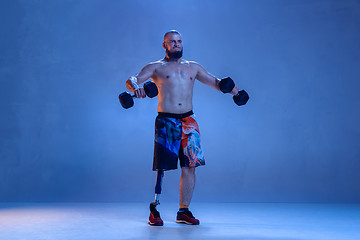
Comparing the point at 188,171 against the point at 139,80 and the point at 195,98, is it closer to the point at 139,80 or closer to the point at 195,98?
the point at 139,80

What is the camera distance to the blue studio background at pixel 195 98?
228 inches

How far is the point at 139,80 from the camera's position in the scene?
13.3ft

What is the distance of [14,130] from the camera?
5781 millimetres

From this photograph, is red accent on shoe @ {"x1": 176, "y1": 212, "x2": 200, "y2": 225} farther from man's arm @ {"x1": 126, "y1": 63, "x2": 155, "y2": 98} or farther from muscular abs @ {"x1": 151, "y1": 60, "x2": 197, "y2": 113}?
man's arm @ {"x1": 126, "y1": 63, "x2": 155, "y2": 98}

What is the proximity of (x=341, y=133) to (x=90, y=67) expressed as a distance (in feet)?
9.68

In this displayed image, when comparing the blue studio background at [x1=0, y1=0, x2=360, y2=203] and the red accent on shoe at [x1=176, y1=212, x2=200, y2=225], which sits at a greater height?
the blue studio background at [x1=0, y1=0, x2=360, y2=203]

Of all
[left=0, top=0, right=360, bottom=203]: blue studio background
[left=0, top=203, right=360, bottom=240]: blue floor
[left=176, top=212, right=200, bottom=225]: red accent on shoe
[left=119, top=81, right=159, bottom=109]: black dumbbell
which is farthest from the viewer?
[left=0, top=0, right=360, bottom=203]: blue studio background

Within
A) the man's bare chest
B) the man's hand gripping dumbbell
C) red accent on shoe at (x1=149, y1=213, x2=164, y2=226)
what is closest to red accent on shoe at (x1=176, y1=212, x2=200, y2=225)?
red accent on shoe at (x1=149, y1=213, x2=164, y2=226)

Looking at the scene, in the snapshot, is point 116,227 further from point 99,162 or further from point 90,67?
point 90,67

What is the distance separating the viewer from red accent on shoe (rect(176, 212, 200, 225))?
3.94 metres

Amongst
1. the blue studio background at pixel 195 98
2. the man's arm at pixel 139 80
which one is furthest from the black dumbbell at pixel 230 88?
the blue studio background at pixel 195 98

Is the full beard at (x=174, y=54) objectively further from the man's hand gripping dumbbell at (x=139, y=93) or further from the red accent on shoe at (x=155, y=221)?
the red accent on shoe at (x=155, y=221)

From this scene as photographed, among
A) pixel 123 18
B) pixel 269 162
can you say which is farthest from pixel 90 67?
pixel 269 162

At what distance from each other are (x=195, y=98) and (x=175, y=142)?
6.20 feet
